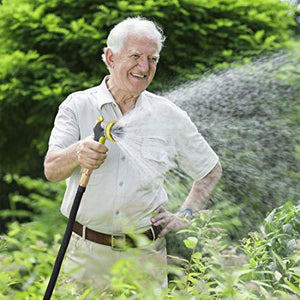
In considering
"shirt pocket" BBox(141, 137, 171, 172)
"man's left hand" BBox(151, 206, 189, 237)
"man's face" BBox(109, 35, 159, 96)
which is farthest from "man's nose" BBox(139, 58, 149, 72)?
"man's left hand" BBox(151, 206, 189, 237)

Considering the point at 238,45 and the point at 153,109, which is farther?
the point at 238,45

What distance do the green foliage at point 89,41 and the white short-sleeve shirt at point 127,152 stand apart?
232 centimetres

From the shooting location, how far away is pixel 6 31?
6297 mm

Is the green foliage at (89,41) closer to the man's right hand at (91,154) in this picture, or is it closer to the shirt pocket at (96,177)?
the shirt pocket at (96,177)

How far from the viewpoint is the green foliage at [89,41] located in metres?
5.84

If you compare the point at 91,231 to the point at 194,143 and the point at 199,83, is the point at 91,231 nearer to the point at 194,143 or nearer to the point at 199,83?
the point at 194,143

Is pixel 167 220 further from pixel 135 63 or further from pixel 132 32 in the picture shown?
pixel 132 32

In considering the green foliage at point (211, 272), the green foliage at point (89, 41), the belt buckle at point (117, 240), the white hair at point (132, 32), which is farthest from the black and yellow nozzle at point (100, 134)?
the green foliage at point (89, 41)

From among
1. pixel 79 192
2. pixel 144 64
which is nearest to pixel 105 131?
pixel 79 192

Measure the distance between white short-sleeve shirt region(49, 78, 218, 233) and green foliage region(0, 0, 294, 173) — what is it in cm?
232

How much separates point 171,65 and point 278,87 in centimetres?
92

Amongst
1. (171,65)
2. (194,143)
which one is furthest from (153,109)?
(171,65)

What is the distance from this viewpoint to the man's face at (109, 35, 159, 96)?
3307 millimetres

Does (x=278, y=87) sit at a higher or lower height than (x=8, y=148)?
higher
